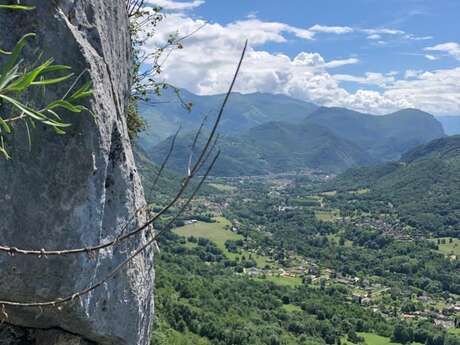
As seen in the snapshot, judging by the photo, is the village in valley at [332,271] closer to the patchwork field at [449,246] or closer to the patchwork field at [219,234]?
the patchwork field at [219,234]

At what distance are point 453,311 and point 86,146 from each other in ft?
365

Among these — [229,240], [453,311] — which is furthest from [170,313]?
[229,240]

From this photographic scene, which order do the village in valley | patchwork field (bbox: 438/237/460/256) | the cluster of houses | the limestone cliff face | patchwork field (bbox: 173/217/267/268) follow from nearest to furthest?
the limestone cliff face → the cluster of houses → the village in valley → patchwork field (bbox: 173/217/267/268) → patchwork field (bbox: 438/237/460/256)

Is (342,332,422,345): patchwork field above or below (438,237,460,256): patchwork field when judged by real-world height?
below

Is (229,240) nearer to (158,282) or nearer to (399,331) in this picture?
(399,331)

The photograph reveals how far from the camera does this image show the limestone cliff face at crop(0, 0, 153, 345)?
15.6 ft

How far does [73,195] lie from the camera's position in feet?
16.5

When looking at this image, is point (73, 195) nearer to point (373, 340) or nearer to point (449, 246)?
point (373, 340)

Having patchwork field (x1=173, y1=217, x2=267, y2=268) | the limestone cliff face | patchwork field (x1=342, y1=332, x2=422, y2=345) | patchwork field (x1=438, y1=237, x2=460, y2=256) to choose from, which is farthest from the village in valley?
the limestone cliff face

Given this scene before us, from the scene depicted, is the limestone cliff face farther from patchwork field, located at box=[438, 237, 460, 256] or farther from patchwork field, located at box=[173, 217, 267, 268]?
patchwork field, located at box=[438, 237, 460, 256]

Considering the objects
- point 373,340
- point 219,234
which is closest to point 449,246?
point 219,234

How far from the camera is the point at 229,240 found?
489 feet

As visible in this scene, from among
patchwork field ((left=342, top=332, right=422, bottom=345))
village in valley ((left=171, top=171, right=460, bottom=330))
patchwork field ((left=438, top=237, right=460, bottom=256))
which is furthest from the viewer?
patchwork field ((left=438, top=237, right=460, bottom=256))

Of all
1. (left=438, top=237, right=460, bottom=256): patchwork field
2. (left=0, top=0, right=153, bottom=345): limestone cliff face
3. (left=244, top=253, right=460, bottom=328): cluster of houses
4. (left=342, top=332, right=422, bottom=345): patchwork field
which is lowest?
(left=244, top=253, right=460, bottom=328): cluster of houses
